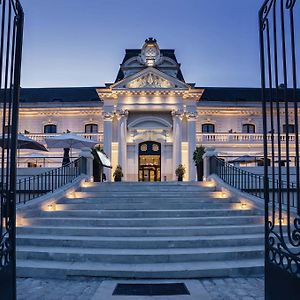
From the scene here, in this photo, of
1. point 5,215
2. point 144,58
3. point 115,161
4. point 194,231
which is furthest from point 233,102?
point 5,215

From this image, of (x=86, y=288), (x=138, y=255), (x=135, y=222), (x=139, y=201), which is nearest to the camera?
(x=86, y=288)

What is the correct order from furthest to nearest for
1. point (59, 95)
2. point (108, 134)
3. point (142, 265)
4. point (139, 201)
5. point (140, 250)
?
point (59, 95) → point (108, 134) → point (139, 201) → point (140, 250) → point (142, 265)

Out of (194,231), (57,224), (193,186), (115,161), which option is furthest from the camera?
(115,161)

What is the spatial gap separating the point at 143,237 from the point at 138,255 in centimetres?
124

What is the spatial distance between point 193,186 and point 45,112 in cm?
2541

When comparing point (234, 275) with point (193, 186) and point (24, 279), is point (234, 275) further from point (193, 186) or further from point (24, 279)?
point (193, 186)

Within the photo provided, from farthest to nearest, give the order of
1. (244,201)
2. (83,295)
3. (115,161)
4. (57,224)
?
(115,161) < (244,201) < (57,224) < (83,295)

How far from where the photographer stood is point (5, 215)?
4480 mm

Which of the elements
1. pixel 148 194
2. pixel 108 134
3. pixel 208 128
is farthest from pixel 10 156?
pixel 208 128

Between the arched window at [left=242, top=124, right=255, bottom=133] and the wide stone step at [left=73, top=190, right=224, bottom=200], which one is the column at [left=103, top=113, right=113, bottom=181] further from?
the wide stone step at [left=73, top=190, right=224, bottom=200]

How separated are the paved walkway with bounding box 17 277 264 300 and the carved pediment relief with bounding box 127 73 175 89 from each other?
25688mm

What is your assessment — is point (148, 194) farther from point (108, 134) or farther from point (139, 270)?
point (108, 134)

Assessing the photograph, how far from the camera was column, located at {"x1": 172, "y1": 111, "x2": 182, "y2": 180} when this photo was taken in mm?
30170

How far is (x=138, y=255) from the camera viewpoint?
24.5 ft
